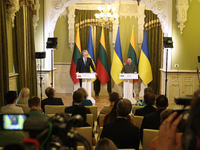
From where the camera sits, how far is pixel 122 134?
266 centimetres

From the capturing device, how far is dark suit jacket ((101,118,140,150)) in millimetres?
2658

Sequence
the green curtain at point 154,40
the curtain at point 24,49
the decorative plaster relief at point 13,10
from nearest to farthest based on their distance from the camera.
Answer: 1. the decorative plaster relief at point 13,10
2. the curtain at point 24,49
3. the green curtain at point 154,40

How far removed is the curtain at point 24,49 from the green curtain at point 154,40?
15.3 ft

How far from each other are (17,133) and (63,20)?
8924 millimetres

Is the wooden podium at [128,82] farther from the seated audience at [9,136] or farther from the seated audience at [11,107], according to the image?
the seated audience at [9,136]

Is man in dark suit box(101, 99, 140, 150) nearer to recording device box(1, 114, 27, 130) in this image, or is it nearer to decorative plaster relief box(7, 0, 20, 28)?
recording device box(1, 114, 27, 130)

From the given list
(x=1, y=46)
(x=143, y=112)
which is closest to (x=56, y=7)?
(x=1, y=46)

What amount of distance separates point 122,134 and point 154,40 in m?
8.34

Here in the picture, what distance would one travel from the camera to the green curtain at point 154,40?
10.4 meters

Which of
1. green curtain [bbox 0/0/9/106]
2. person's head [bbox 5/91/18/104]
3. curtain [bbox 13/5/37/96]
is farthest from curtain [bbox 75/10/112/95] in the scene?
person's head [bbox 5/91/18/104]

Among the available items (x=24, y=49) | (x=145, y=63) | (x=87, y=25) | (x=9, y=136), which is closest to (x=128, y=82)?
(x=145, y=63)

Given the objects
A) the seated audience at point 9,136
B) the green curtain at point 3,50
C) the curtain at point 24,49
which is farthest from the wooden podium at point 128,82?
the seated audience at point 9,136

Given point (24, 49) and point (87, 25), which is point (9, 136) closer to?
point (24, 49)

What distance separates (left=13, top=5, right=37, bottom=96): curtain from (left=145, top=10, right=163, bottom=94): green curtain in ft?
15.3
